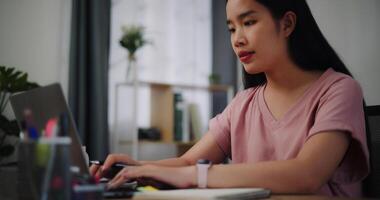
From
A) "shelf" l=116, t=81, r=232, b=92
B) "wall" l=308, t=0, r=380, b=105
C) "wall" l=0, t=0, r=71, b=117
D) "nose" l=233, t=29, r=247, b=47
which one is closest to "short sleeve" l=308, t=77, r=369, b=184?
"nose" l=233, t=29, r=247, b=47

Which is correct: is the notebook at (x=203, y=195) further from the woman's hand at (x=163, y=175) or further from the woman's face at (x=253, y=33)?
the woman's face at (x=253, y=33)

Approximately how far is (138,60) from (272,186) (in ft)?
A: 9.26

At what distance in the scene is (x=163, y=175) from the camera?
3.03 feet

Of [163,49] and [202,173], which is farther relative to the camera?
[163,49]

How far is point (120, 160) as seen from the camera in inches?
44.5

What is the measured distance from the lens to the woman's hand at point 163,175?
909mm

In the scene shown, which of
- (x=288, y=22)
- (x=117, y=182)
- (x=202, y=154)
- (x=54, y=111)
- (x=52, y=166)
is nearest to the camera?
(x=52, y=166)

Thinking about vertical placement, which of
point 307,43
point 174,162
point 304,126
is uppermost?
point 307,43

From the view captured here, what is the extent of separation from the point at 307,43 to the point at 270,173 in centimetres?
48

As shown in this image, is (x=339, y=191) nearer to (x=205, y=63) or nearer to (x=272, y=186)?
(x=272, y=186)

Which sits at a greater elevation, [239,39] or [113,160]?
[239,39]

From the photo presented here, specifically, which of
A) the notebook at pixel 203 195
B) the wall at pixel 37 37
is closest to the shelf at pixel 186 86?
the wall at pixel 37 37

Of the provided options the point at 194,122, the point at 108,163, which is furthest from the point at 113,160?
the point at 194,122

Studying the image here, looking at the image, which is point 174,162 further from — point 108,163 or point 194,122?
point 194,122
